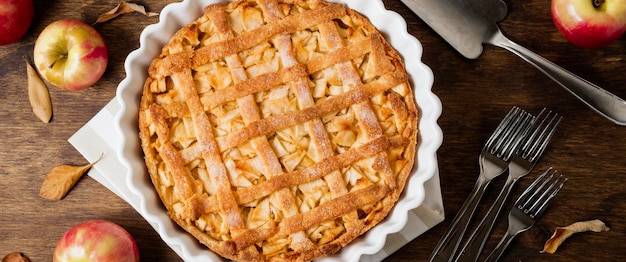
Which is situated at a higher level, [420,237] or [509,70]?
[509,70]

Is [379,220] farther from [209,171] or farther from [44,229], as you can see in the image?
[44,229]

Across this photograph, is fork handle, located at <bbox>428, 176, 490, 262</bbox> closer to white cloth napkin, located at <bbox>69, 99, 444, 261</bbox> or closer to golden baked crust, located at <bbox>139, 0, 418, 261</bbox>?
white cloth napkin, located at <bbox>69, 99, 444, 261</bbox>

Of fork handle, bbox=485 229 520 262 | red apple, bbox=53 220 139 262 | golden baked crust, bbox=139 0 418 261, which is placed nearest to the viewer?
golden baked crust, bbox=139 0 418 261

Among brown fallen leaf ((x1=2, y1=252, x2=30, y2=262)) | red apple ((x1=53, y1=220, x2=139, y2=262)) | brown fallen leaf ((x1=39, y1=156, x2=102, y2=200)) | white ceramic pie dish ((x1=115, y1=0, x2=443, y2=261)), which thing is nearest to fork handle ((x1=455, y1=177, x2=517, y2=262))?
white ceramic pie dish ((x1=115, y1=0, x2=443, y2=261))

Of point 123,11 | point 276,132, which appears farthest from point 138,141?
point 123,11

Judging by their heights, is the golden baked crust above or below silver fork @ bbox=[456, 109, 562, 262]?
above

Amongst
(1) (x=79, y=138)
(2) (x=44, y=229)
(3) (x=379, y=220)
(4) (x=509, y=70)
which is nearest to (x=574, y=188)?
(4) (x=509, y=70)

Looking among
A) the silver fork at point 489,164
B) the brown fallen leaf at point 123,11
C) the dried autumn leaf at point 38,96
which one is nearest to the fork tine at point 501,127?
the silver fork at point 489,164
